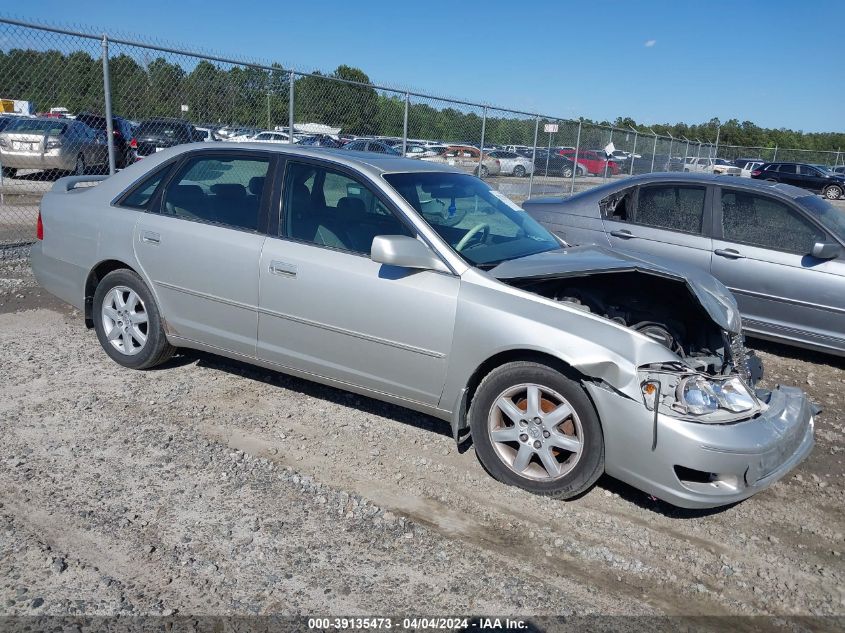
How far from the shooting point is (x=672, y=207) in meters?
6.80

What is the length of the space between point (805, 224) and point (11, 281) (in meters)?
7.71

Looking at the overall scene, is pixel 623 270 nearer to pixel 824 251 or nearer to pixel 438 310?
pixel 438 310

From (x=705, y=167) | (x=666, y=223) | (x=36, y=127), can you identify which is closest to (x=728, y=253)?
(x=666, y=223)

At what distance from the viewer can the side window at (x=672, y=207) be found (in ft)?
21.8

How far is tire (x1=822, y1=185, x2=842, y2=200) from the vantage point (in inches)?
1218

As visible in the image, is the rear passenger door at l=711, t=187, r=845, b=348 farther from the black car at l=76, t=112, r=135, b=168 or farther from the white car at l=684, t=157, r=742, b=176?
the white car at l=684, t=157, r=742, b=176

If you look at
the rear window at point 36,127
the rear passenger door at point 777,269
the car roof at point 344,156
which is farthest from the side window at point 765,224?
the rear window at point 36,127

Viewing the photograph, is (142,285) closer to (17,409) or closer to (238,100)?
(17,409)

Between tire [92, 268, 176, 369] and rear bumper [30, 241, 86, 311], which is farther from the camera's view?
rear bumper [30, 241, 86, 311]

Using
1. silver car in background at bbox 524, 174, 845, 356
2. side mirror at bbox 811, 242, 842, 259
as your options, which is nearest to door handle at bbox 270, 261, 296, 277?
silver car in background at bbox 524, 174, 845, 356

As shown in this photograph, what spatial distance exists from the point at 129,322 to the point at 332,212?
5.80ft

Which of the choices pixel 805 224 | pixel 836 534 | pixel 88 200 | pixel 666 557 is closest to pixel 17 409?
pixel 88 200

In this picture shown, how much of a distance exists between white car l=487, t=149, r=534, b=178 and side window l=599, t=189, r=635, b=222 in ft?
29.4

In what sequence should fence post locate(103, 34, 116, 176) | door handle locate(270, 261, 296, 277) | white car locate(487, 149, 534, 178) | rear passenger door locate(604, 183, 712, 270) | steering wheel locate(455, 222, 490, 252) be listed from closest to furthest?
1. steering wheel locate(455, 222, 490, 252)
2. door handle locate(270, 261, 296, 277)
3. rear passenger door locate(604, 183, 712, 270)
4. fence post locate(103, 34, 116, 176)
5. white car locate(487, 149, 534, 178)
